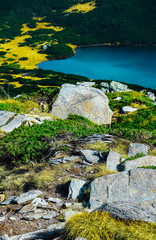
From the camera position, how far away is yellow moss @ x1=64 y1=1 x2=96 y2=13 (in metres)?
142

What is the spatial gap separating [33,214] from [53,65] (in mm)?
85888

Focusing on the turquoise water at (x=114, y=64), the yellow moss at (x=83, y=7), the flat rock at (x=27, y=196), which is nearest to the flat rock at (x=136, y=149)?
the flat rock at (x=27, y=196)

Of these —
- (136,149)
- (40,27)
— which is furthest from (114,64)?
(136,149)

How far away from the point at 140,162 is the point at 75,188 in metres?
2.45

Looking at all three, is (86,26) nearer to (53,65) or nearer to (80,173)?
(53,65)

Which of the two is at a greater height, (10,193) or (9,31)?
(9,31)

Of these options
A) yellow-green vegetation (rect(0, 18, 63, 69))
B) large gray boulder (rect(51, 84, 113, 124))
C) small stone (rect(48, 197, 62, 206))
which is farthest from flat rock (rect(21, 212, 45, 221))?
yellow-green vegetation (rect(0, 18, 63, 69))

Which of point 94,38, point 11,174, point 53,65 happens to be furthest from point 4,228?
point 94,38

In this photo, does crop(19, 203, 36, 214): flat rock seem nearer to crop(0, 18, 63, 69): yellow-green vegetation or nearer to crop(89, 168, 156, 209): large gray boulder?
crop(89, 168, 156, 209): large gray boulder

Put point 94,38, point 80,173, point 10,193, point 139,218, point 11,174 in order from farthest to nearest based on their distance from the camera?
1. point 94,38
2. point 11,174
3. point 80,173
4. point 10,193
5. point 139,218

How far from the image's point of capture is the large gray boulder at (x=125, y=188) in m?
4.98

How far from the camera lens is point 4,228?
440 cm

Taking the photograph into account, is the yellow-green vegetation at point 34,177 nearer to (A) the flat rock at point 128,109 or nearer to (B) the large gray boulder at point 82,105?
(B) the large gray boulder at point 82,105

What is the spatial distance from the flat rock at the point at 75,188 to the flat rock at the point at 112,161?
4.06 ft
